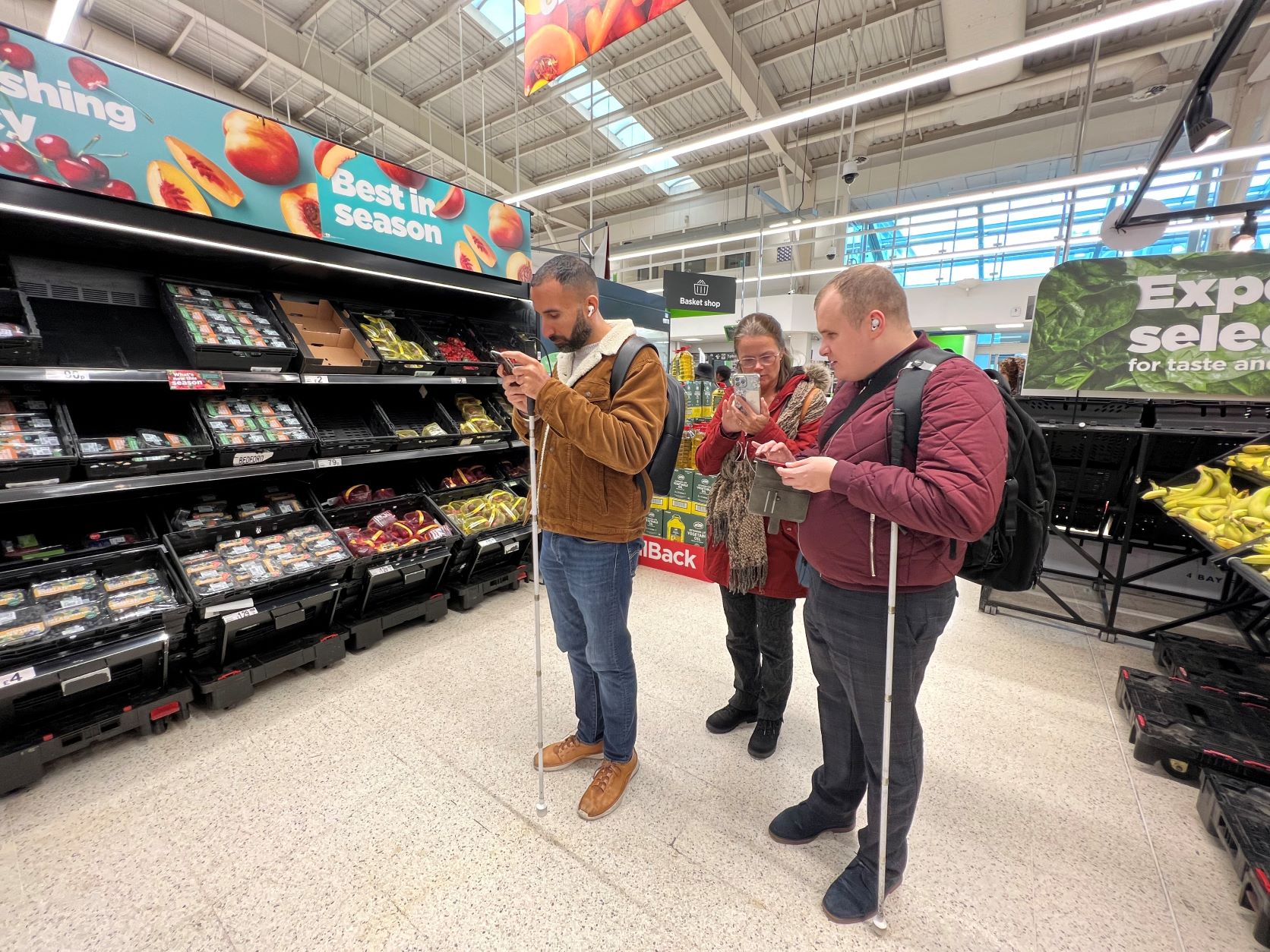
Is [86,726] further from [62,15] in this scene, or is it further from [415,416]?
[62,15]

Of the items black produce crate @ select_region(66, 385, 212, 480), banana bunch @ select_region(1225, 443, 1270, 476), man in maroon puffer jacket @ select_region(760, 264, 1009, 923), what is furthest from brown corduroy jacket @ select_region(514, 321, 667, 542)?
banana bunch @ select_region(1225, 443, 1270, 476)

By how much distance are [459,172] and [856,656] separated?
45.7 feet

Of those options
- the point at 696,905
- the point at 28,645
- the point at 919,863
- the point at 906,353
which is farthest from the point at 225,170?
the point at 919,863

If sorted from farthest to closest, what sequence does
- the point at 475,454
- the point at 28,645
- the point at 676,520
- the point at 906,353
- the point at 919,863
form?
the point at 676,520
the point at 475,454
the point at 28,645
the point at 919,863
the point at 906,353

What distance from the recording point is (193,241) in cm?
233

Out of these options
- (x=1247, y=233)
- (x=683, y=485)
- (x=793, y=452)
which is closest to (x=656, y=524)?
(x=683, y=485)

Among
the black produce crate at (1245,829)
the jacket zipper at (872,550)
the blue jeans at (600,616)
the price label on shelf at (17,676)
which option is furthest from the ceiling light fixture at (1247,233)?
the price label on shelf at (17,676)

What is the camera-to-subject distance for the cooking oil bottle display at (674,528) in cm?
423

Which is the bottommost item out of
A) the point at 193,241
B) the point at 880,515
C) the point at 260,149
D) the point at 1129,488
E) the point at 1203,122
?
the point at 1129,488

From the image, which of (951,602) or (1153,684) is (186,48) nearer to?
(951,602)

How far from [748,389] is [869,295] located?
42cm

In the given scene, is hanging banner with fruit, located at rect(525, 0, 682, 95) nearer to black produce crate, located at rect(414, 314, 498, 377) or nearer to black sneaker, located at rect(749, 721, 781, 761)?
black produce crate, located at rect(414, 314, 498, 377)

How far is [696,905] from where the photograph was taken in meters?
1.51

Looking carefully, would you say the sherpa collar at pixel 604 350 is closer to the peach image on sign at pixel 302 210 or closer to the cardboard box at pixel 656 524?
the peach image on sign at pixel 302 210
